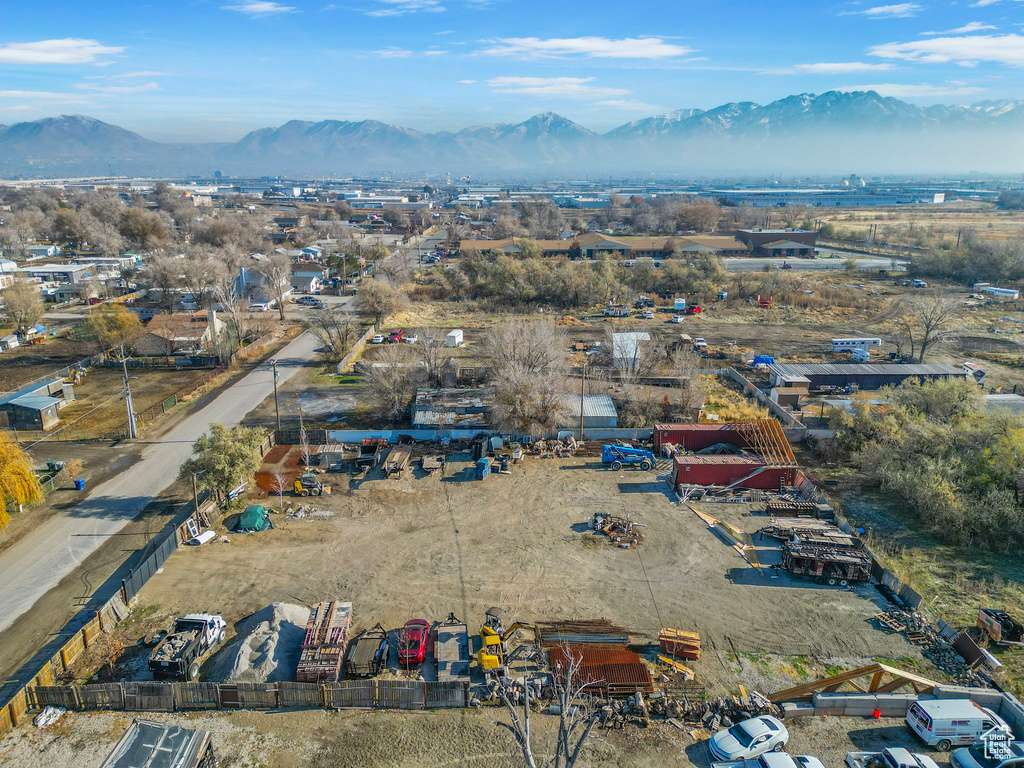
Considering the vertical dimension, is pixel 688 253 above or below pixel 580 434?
above

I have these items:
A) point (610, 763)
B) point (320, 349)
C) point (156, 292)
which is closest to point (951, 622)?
point (610, 763)

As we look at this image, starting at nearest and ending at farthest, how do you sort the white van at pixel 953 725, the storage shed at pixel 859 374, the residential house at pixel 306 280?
the white van at pixel 953 725, the storage shed at pixel 859 374, the residential house at pixel 306 280

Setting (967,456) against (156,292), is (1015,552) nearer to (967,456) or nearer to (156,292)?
(967,456)

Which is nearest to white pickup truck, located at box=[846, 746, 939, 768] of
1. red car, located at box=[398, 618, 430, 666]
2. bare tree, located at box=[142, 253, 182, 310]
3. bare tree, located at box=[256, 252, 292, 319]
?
red car, located at box=[398, 618, 430, 666]

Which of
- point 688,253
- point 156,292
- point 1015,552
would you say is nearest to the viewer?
point 1015,552

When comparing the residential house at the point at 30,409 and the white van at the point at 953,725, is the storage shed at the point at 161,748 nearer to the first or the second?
the white van at the point at 953,725

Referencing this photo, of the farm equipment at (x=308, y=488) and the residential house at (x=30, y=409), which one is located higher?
the residential house at (x=30, y=409)

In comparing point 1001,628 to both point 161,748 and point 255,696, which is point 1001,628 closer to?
point 255,696

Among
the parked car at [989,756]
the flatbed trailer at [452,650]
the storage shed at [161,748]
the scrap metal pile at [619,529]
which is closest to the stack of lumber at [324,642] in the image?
the flatbed trailer at [452,650]
